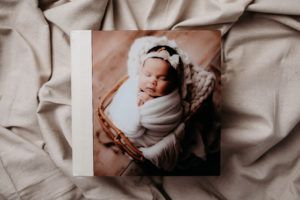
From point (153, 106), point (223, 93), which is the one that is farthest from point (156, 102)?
point (223, 93)

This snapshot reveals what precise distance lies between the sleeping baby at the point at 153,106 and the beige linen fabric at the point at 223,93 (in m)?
0.07

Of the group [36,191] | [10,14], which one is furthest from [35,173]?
[10,14]

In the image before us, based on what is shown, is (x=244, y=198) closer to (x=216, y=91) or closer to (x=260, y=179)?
(x=260, y=179)

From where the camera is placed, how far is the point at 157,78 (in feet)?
1.52

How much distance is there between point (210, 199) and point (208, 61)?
0.22 m

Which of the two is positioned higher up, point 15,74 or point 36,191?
point 15,74

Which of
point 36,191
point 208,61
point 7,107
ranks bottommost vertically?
point 36,191

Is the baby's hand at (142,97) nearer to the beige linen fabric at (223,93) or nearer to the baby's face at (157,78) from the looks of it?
the baby's face at (157,78)

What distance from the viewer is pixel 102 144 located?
0.49 m

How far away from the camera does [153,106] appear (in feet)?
1.52

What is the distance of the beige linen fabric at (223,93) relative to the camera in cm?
49

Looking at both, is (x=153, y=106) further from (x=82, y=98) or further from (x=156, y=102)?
(x=82, y=98)

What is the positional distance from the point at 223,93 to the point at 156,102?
114mm

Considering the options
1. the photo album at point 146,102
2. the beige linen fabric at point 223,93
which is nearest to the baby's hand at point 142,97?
the photo album at point 146,102
